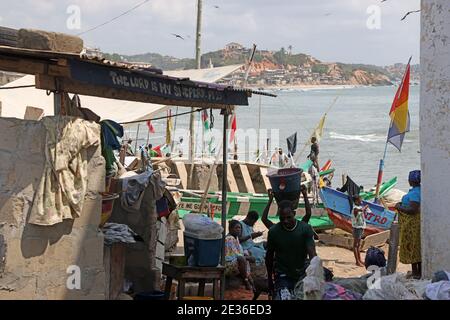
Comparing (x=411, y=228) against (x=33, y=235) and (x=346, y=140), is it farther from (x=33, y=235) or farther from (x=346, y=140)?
(x=346, y=140)

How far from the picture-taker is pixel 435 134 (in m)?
5.82

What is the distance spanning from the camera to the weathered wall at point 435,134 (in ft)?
18.8

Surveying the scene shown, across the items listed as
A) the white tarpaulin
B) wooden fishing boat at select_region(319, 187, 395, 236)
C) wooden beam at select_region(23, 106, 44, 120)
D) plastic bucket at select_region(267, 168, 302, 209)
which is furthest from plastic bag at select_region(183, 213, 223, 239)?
wooden fishing boat at select_region(319, 187, 395, 236)

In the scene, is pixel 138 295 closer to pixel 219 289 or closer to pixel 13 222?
pixel 219 289

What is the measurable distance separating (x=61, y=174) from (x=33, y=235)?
1.82 feet

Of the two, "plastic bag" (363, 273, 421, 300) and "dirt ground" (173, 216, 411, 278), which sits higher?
"plastic bag" (363, 273, 421, 300)

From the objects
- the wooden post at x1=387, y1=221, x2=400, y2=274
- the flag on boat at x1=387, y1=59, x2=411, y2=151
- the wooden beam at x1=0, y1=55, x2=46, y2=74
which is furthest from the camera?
the flag on boat at x1=387, y1=59, x2=411, y2=151

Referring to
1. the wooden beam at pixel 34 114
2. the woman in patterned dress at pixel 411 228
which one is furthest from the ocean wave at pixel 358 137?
the wooden beam at pixel 34 114

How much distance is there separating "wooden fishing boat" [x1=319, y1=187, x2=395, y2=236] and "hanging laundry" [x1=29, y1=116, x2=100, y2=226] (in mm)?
9751

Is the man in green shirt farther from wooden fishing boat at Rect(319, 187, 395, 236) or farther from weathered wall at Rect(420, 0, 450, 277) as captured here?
wooden fishing boat at Rect(319, 187, 395, 236)

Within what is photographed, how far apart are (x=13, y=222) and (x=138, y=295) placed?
1.78 metres

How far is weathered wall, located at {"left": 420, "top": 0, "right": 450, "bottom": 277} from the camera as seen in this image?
→ 5727mm
